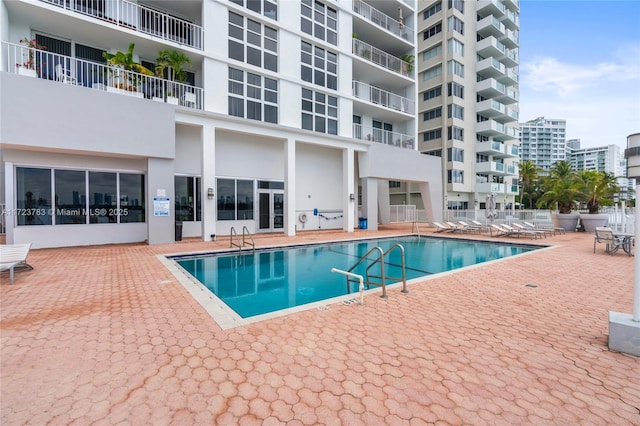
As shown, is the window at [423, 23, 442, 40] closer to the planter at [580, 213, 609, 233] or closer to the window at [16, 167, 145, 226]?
the planter at [580, 213, 609, 233]

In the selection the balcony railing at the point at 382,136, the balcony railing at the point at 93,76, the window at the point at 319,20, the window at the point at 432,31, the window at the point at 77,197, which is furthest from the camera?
the window at the point at 432,31

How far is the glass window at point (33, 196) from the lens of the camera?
1046 centimetres

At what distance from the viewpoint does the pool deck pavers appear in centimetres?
236

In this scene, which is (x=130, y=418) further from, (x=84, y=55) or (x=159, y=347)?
(x=84, y=55)

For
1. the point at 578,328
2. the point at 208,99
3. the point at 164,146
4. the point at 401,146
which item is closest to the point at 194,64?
the point at 208,99

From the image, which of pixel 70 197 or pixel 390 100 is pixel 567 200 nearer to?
pixel 390 100

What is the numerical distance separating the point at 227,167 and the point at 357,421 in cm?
1454

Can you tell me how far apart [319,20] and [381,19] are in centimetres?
598

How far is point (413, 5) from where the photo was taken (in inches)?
842

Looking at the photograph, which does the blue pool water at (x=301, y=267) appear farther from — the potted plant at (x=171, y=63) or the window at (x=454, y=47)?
the window at (x=454, y=47)

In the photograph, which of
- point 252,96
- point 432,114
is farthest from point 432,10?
point 252,96

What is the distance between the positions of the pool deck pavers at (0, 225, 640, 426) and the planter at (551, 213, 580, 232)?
52.3ft

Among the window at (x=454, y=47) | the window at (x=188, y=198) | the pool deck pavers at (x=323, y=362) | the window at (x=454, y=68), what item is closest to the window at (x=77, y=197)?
the window at (x=188, y=198)

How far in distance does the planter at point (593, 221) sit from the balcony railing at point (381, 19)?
16314 mm
